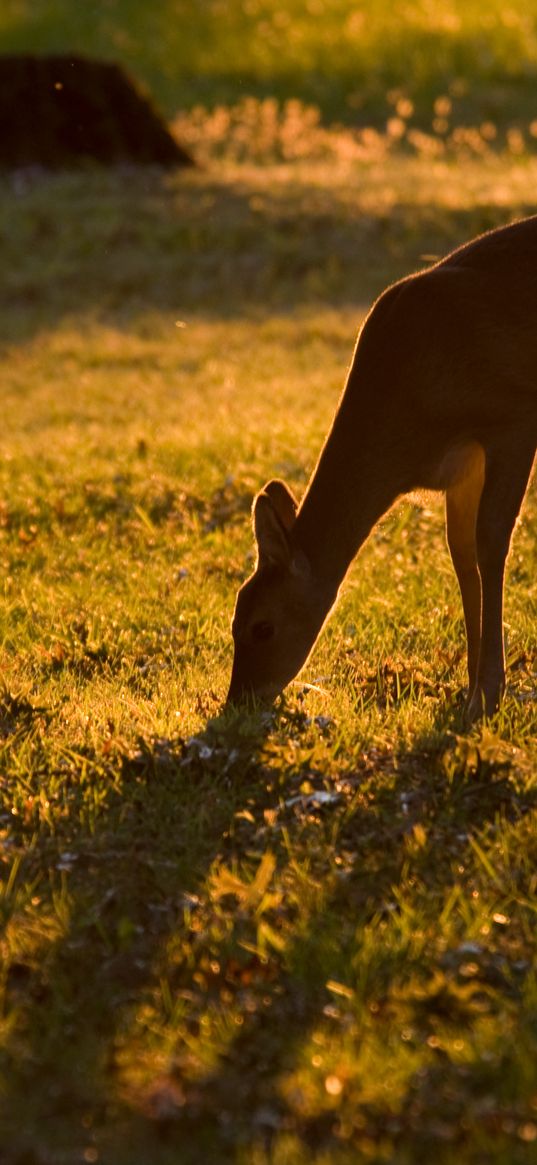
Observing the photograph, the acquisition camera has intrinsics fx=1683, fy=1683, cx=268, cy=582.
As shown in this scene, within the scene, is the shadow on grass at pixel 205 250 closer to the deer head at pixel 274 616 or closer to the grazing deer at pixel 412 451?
the grazing deer at pixel 412 451

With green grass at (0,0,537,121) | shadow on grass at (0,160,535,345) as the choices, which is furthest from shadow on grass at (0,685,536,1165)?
green grass at (0,0,537,121)

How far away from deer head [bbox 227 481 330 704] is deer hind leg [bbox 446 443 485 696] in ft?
2.70

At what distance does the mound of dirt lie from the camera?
77.6ft

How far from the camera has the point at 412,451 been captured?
714 centimetres

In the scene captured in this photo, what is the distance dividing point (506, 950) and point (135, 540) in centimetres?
595

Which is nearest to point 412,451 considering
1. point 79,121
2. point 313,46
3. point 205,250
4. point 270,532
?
point 270,532

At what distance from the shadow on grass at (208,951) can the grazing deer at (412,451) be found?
0.50m

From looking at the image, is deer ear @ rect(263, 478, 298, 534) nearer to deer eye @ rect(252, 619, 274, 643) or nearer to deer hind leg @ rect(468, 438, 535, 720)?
deer eye @ rect(252, 619, 274, 643)

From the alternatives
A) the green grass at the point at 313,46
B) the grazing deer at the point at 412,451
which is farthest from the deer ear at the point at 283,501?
the green grass at the point at 313,46

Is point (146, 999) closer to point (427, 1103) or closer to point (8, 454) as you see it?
point (427, 1103)

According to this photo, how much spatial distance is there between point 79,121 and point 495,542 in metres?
18.6

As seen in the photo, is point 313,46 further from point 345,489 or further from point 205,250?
point 345,489

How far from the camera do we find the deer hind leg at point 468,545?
763 centimetres

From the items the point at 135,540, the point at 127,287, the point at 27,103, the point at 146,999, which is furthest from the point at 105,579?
the point at 27,103
